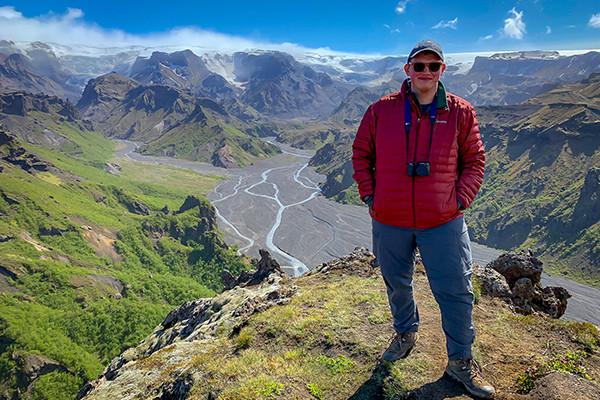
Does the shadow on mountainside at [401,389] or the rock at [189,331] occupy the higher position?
the shadow on mountainside at [401,389]

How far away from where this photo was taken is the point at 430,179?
823 cm

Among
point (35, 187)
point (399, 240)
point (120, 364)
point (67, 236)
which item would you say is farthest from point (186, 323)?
point (35, 187)

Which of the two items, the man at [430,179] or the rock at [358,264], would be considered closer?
the man at [430,179]

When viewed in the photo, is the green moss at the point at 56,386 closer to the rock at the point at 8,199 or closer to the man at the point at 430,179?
the man at the point at 430,179

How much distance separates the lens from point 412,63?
8398mm

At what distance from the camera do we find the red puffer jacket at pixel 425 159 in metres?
8.27

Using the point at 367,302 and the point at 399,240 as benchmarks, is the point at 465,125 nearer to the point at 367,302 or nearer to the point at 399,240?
the point at 399,240

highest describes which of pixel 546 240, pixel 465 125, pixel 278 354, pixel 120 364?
pixel 465 125

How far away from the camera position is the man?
8281 millimetres

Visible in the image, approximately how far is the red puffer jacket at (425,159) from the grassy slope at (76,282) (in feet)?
280

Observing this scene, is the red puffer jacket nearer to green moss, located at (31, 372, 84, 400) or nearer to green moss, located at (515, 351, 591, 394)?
green moss, located at (515, 351, 591, 394)

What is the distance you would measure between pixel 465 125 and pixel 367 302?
7.78m

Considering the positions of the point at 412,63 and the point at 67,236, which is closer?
the point at 412,63

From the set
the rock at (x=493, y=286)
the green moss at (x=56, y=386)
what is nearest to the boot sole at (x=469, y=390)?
the rock at (x=493, y=286)
